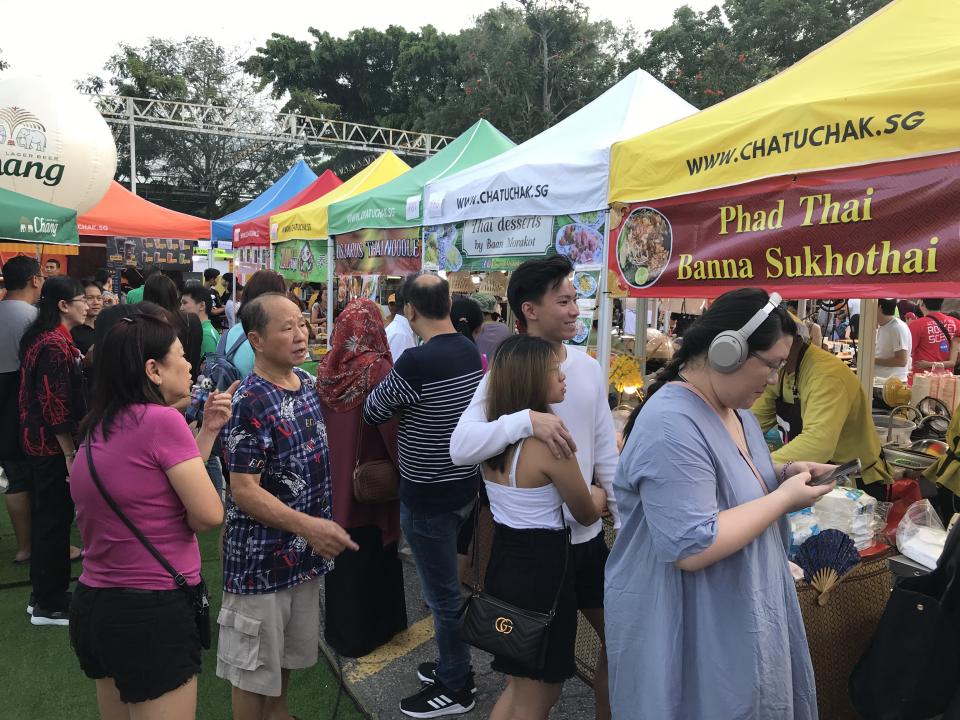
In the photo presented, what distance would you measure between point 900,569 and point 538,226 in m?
2.64

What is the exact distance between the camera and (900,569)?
2.55 metres

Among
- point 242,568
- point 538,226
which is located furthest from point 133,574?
point 538,226

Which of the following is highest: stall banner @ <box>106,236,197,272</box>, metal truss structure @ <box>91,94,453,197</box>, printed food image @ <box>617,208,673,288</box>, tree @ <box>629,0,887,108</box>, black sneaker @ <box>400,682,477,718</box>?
tree @ <box>629,0,887,108</box>

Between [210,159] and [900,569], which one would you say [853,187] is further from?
[210,159]

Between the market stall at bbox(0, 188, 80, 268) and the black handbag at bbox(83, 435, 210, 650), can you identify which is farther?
the market stall at bbox(0, 188, 80, 268)

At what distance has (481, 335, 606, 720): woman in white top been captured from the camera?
2018 mm

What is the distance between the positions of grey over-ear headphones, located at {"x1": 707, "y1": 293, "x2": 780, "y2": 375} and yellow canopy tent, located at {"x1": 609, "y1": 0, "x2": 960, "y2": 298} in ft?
3.52

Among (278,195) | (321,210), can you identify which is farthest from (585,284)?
(278,195)

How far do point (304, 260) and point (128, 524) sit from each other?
6933 mm

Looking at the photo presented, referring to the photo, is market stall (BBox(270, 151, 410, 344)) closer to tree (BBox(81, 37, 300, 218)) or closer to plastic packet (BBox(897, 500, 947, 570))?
plastic packet (BBox(897, 500, 947, 570))

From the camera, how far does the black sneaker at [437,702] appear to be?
287 centimetres

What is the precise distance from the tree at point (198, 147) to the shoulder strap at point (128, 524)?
35122 millimetres

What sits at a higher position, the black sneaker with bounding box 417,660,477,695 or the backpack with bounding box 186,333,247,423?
the backpack with bounding box 186,333,247,423

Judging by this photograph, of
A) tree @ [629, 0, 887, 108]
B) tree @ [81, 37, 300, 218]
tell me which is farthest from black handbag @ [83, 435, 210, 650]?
tree @ [81, 37, 300, 218]
